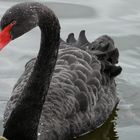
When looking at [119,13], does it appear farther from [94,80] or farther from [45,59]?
[45,59]

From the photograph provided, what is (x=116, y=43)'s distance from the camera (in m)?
8.87

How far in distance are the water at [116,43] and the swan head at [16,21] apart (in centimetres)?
188

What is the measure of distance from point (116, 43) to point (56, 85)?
255 centimetres

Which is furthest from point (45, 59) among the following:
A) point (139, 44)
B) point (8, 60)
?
point (139, 44)

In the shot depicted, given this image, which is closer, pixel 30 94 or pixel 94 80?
pixel 30 94

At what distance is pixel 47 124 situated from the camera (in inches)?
244

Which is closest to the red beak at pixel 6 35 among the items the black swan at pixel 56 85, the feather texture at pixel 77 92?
the black swan at pixel 56 85

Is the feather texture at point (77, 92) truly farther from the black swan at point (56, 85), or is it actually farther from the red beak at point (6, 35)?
the red beak at point (6, 35)

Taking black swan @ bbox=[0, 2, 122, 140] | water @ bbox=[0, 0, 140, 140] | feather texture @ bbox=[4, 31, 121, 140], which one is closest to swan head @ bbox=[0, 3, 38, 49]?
black swan @ bbox=[0, 2, 122, 140]

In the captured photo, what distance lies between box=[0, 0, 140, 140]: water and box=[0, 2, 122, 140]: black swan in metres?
0.22

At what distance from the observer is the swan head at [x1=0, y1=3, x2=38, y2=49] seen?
519cm

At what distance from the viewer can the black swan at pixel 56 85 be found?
544 cm

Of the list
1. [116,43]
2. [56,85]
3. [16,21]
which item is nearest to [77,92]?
[56,85]

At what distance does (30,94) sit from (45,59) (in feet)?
1.18
